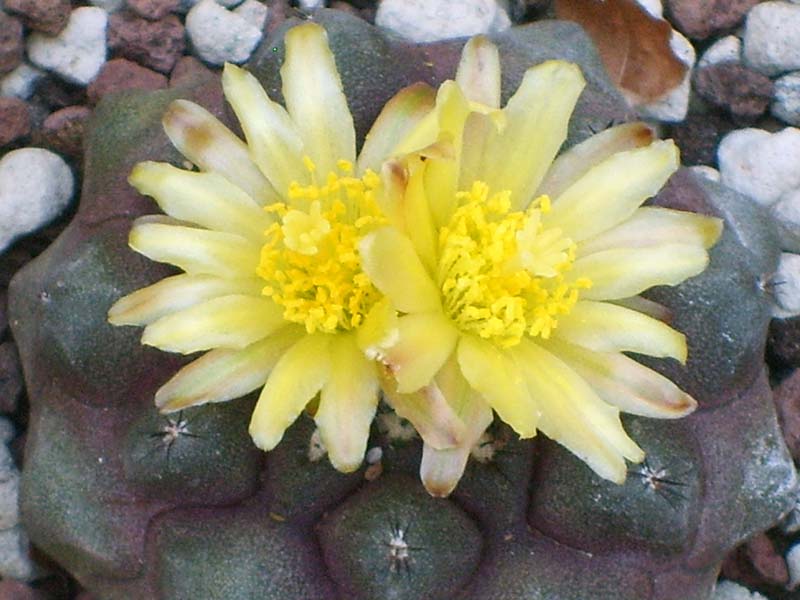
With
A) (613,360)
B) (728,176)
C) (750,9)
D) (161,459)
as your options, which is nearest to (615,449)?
(613,360)

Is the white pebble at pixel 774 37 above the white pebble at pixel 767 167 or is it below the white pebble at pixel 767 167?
above

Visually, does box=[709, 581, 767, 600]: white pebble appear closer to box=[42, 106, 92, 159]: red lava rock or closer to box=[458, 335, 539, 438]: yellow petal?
box=[458, 335, 539, 438]: yellow petal

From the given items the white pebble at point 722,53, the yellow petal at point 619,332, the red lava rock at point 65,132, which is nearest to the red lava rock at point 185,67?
the red lava rock at point 65,132

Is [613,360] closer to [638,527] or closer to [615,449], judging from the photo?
[615,449]

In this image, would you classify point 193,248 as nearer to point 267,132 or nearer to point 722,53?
point 267,132

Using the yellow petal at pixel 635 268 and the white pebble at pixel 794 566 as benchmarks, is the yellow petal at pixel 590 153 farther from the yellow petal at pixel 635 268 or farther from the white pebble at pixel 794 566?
the white pebble at pixel 794 566
